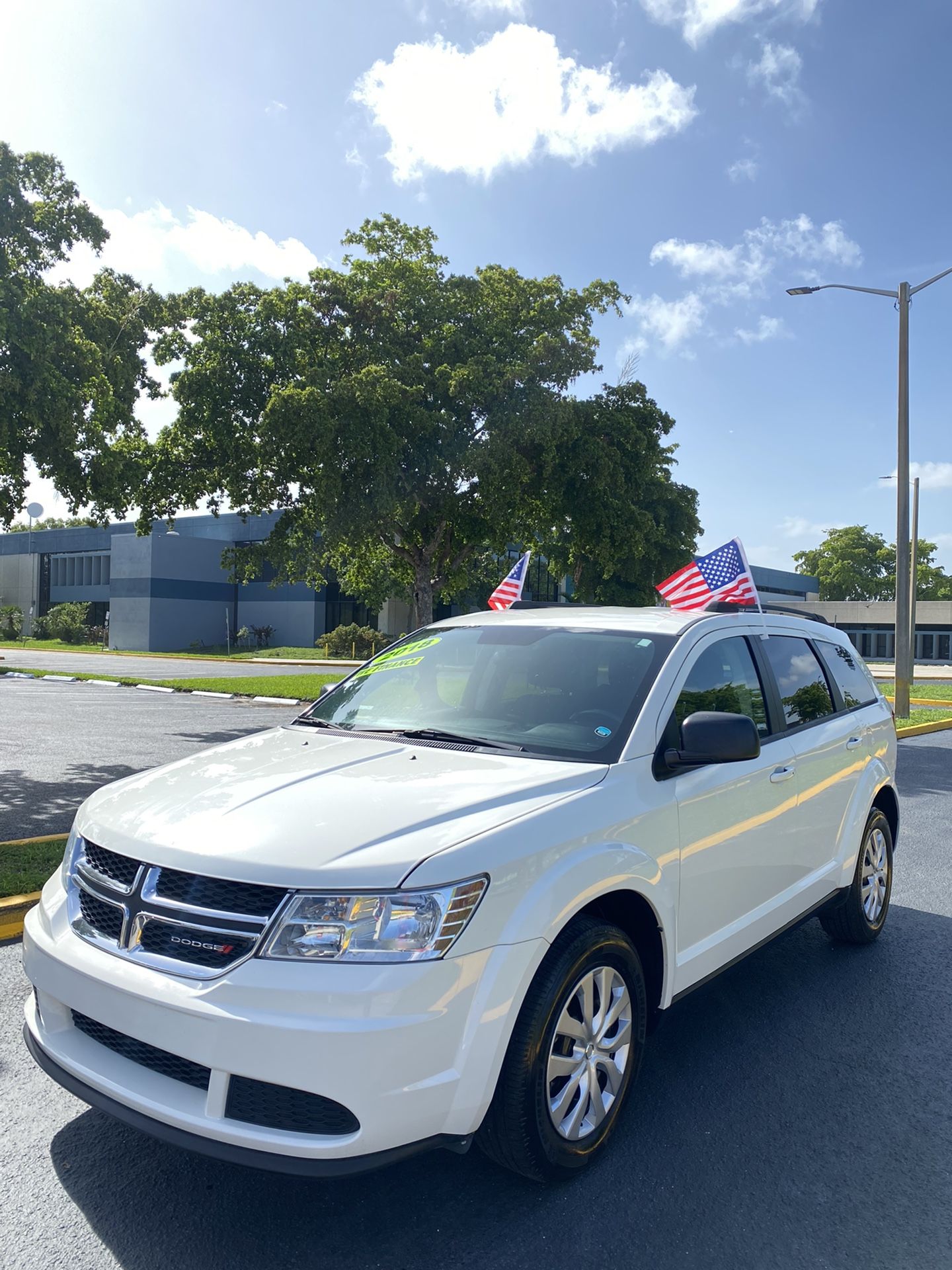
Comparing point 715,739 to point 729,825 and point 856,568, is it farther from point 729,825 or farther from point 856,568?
point 856,568

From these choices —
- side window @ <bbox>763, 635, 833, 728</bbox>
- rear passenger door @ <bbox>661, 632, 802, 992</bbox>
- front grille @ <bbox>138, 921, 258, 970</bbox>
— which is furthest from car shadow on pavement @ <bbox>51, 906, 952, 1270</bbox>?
side window @ <bbox>763, 635, 833, 728</bbox>

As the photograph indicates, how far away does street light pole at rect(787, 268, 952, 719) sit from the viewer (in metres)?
17.3

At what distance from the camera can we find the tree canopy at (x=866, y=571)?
88.3 m

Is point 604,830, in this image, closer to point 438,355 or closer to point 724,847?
point 724,847

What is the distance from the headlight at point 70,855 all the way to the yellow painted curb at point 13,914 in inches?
85.5

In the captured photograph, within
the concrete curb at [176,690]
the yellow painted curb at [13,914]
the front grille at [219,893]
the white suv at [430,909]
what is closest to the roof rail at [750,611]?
the white suv at [430,909]

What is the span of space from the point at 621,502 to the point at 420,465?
4.68m

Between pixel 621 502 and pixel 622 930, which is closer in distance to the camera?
pixel 622 930

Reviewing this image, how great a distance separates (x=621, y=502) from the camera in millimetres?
21000

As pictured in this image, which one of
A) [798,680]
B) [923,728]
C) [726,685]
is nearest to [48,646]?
[923,728]

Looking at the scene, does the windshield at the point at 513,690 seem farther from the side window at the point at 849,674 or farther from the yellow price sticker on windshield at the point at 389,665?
the side window at the point at 849,674

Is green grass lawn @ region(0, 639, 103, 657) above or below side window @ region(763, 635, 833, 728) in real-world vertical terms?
below

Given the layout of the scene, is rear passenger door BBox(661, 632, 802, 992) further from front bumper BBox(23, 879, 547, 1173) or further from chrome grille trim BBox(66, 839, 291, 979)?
chrome grille trim BBox(66, 839, 291, 979)

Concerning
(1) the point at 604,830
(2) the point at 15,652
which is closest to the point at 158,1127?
(1) the point at 604,830
